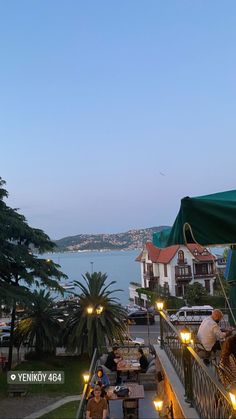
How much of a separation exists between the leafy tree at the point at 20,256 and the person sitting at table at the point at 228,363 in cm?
2214

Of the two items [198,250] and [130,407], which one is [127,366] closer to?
[130,407]

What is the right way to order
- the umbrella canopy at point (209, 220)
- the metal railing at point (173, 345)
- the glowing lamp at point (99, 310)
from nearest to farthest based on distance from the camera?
the umbrella canopy at point (209, 220)
the metal railing at point (173, 345)
the glowing lamp at point (99, 310)

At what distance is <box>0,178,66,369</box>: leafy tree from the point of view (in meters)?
27.5

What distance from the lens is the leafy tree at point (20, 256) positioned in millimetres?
27516

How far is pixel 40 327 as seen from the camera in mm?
28734

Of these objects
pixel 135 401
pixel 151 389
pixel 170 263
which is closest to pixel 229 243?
pixel 135 401

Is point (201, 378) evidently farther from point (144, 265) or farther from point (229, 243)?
point (144, 265)

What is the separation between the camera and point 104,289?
96.1 feet

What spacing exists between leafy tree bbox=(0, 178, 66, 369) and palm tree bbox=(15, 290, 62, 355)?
88cm

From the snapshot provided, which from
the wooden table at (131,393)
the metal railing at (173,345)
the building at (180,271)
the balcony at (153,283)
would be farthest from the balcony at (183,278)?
the metal railing at (173,345)

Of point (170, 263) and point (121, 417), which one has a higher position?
point (170, 263)

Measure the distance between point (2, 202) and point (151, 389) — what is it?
55.7 ft

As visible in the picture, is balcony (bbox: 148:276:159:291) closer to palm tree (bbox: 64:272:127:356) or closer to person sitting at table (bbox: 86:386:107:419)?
palm tree (bbox: 64:272:127:356)

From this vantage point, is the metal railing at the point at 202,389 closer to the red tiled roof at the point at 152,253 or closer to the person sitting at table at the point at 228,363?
the person sitting at table at the point at 228,363
